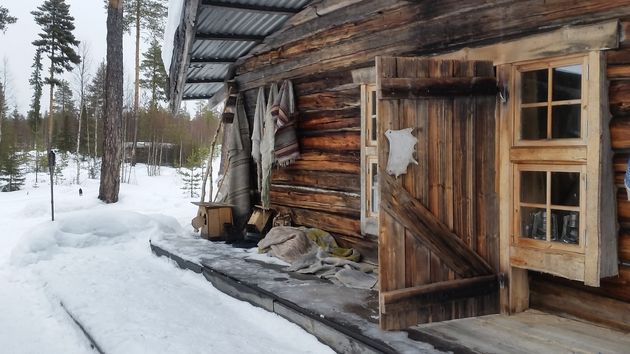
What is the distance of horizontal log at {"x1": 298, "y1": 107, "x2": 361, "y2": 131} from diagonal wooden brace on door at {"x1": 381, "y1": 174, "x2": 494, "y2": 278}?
7.03 ft

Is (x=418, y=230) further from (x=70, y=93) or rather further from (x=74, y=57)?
(x=70, y=93)

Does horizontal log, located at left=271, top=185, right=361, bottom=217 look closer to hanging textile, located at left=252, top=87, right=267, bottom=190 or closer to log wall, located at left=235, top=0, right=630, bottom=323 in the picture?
log wall, located at left=235, top=0, right=630, bottom=323

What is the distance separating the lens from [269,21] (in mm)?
7090

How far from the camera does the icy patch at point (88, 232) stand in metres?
7.80

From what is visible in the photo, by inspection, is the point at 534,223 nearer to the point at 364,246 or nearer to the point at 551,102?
the point at 551,102

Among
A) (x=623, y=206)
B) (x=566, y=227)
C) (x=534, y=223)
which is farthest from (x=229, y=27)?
(x=623, y=206)

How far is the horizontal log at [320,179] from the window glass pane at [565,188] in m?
2.47

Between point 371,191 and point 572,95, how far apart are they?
257 centimetres

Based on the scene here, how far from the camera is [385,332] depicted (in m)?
3.66

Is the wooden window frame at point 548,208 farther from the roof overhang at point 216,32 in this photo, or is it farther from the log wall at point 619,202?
the roof overhang at point 216,32

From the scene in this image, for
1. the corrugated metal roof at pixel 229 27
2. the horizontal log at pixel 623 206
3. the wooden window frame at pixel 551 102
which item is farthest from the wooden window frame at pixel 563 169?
the corrugated metal roof at pixel 229 27

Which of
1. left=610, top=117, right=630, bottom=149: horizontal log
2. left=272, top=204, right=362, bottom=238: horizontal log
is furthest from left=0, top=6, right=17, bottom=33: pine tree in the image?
left=610, top=117, right=630, bottom=149: horizontal log

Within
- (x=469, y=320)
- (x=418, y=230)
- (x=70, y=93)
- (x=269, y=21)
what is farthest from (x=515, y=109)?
(x=70, y=93)

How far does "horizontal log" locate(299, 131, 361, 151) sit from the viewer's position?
5.96m
